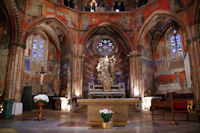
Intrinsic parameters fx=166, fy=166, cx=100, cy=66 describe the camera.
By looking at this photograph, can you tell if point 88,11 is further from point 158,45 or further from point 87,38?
point 158,45

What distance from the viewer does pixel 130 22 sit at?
59.3ft

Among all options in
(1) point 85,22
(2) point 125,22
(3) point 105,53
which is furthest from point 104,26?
(3) point 105,53

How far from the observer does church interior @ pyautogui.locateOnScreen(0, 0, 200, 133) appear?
43.0ft

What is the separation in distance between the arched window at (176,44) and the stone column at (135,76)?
13.1ft

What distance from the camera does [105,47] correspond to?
19.9 m

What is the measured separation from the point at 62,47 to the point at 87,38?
3953mm

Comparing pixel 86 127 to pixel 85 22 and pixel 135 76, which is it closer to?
pixel 135 76

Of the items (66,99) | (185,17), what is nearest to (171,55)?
(185,17)

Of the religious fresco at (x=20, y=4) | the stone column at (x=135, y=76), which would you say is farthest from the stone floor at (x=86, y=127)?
the religious fresco at (x=20, y=4)

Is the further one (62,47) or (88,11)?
(62,47)

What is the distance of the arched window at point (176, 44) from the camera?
57.0 feet

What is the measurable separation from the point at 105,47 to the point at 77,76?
212 inches

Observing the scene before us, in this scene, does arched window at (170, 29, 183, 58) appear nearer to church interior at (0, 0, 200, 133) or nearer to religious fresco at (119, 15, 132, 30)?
church interior at (0, 0, 200, 133)

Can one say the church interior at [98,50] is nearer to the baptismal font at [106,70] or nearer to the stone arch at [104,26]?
the stone arch at [104,26]
